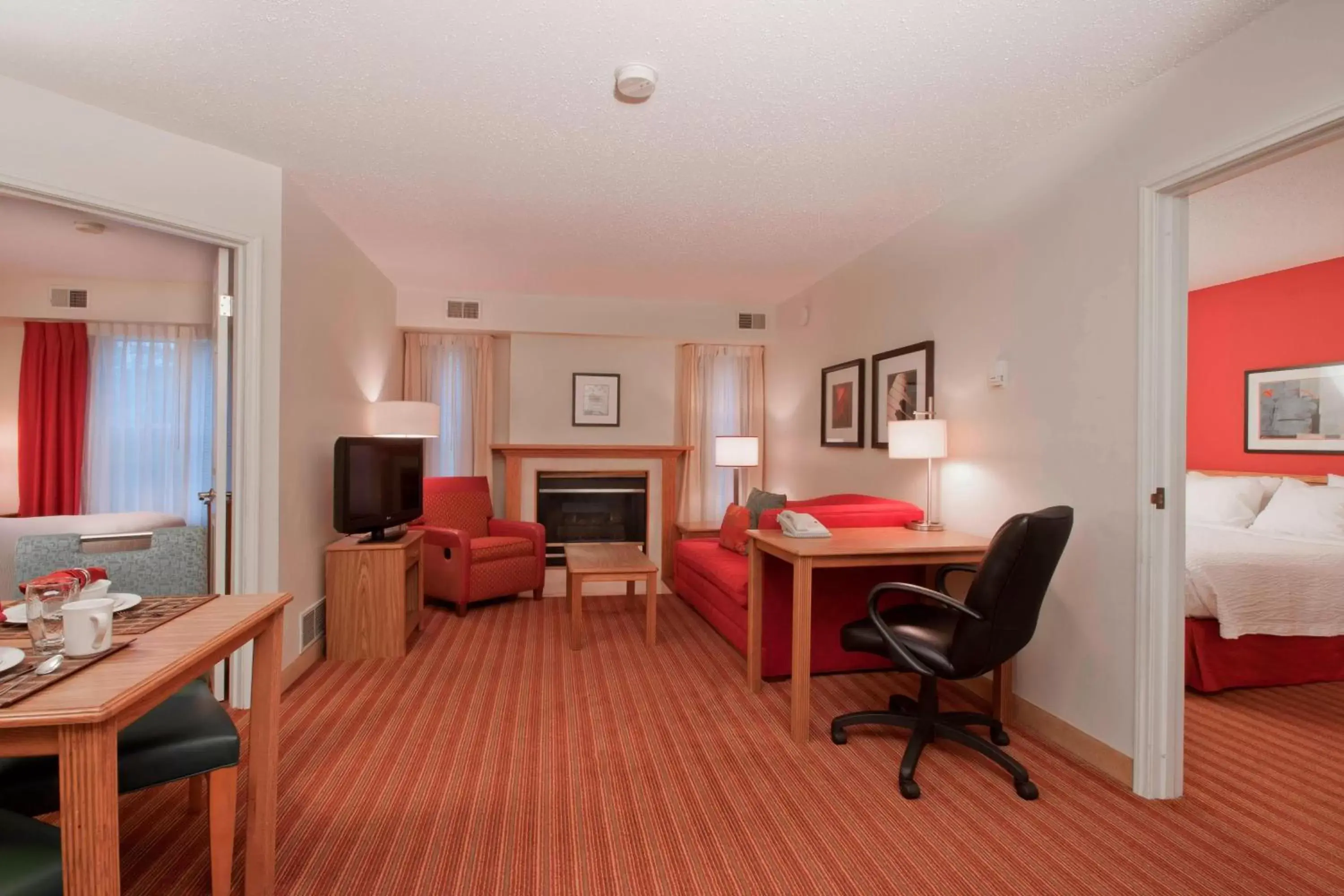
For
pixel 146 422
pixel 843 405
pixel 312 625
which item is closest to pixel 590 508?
pixel 843 405

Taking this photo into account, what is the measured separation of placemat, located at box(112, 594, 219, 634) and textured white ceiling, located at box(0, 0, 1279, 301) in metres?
1.65

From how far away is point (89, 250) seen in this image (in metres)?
3.73

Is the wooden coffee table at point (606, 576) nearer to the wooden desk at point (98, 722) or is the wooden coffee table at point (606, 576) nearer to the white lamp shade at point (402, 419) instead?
the white lamp shade at point (402, 419)

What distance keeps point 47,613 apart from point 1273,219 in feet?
16.8

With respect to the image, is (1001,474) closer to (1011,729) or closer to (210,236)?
(1011,729)

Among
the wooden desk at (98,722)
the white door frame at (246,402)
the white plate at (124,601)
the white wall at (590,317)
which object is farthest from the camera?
the white wall at (590,317)

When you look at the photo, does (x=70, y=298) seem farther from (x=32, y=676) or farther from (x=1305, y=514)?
(x=1305, y=514)

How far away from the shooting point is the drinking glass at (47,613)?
1269 mm

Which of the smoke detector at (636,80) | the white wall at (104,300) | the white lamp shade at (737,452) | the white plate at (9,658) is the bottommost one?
the white plate at (9,658)

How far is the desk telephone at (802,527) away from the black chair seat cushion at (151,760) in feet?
Result: 6.81

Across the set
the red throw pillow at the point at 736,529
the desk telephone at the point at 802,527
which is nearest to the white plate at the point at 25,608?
the desk telephone at the point at 802,527

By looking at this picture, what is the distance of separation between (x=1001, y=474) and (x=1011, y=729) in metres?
1.08

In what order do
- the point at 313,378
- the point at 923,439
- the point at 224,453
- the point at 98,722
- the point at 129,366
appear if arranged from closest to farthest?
1. the point at 98,722
2. the point at 224,453
3. the point at 923,439
4. the point at 313,378
5. the point at 129,366

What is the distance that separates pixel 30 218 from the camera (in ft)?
10.8
